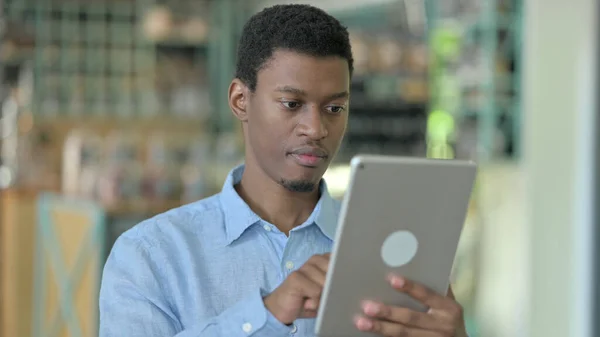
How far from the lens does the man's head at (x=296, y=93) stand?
135 centimetres

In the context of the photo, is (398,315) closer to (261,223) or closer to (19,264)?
(261,223)

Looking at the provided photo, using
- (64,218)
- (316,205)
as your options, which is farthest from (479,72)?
(316,205)

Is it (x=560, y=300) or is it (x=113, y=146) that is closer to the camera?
(x=560, y=300)

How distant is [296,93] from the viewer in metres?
1.35

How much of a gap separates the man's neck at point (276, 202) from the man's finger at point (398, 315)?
0.29m

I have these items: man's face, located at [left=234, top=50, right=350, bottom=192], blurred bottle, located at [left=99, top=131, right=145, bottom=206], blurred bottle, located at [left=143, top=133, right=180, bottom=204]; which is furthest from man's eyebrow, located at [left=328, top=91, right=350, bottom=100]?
blurred bottle, located at [left=143, top=133, right=180, bottom=204]

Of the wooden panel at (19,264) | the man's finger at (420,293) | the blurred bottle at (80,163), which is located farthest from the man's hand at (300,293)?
the wooden panel at (19,264)

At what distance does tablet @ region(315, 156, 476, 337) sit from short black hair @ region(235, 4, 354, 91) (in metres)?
0.27

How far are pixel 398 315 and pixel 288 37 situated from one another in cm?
46

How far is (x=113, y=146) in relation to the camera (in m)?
5.49

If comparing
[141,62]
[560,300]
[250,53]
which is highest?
[141,62]

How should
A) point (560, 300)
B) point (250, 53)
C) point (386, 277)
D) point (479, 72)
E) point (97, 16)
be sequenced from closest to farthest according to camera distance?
1. point (386, 277)
2. point (250, 53)
3. point (560, 300)
4. point (479, 72)
5. point (97, 16)

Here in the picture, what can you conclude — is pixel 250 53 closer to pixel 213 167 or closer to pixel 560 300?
pixel 560 300

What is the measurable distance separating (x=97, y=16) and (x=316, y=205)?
7.49m
